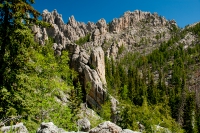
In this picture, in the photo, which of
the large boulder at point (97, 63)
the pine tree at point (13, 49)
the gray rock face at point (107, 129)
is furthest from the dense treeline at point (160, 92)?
the gray rock face at point (107, 129)

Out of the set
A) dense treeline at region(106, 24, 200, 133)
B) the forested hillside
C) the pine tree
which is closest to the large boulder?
the forested hillside

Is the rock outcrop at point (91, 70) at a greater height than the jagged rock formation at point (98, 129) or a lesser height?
greater

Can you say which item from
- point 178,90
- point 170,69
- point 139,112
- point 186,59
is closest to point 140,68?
point 170,69

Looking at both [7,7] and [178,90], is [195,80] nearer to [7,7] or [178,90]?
[178,90]

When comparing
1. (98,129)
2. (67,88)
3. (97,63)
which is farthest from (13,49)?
(97,63)

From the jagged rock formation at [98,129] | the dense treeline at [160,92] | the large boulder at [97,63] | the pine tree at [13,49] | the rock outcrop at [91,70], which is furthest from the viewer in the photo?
the large boulder at [97,63]

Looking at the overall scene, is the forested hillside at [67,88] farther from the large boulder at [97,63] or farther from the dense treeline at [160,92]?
the dense treeline at [160,92]

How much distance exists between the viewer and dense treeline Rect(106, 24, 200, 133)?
49.1 meters

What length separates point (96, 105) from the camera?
190 feet

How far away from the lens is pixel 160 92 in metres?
94.9

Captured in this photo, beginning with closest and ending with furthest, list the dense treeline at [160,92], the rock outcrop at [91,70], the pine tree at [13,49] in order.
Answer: the pine tree at [13,49]
the dense treeline at [160,92]
the rock outcrop at [91,70]

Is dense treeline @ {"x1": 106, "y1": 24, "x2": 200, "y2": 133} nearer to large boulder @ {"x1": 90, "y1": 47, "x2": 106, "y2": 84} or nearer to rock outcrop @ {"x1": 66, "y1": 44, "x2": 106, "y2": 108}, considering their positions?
large boulder @ {"x1": 90, "y1": 47, "x2": 106, "y2": 84}

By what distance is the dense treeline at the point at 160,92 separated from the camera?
49094 mm

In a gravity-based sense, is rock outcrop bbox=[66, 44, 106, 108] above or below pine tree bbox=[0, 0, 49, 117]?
above
